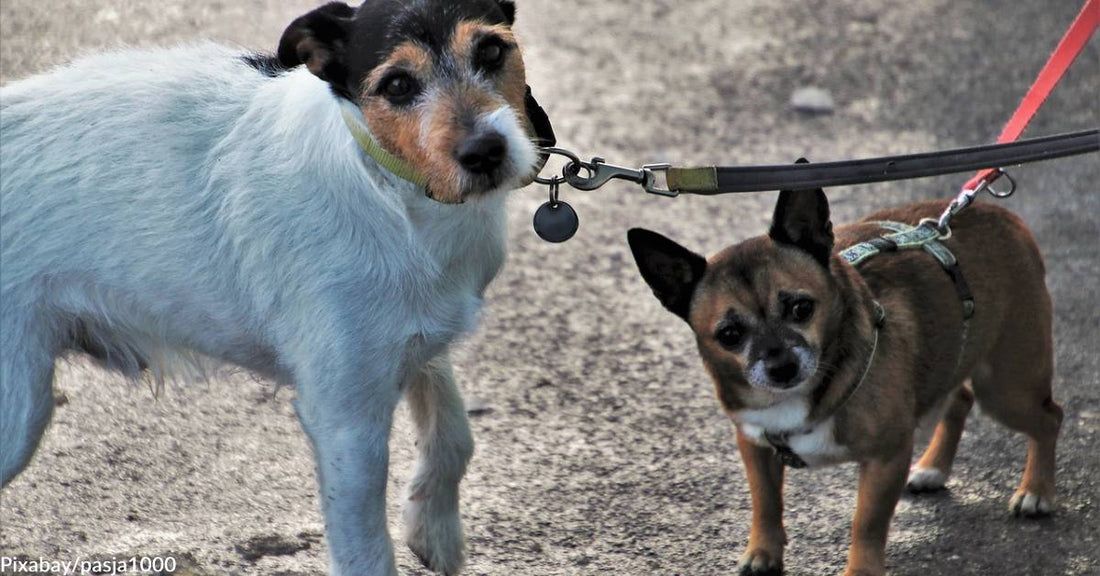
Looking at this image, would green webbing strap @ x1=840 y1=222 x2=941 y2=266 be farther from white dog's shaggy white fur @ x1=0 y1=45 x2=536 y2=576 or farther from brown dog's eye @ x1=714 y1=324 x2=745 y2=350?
white dog's shaggy white fur @ x1=0 y1=45 x2=536 y2=576

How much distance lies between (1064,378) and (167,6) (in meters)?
4.84

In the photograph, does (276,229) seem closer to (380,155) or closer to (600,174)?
(380,155)

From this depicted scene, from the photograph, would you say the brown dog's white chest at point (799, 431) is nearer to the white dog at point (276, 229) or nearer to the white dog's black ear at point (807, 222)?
the white dog's black ear at point (807, 222)

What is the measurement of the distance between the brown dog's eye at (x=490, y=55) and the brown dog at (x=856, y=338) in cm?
68

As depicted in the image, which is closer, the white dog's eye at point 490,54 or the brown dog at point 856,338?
the white dog's eye at point 490,54

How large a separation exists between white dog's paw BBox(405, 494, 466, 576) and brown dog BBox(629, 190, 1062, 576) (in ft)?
2.70

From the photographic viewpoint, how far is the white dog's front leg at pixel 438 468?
3.54 metres

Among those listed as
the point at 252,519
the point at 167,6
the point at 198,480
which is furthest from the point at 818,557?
the point at 167,6

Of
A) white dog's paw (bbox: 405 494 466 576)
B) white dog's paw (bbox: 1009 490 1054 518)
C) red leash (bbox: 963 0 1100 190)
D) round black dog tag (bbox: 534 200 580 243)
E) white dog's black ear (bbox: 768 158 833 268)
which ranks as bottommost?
white dog's paw (bbox: 405 494 466 576)

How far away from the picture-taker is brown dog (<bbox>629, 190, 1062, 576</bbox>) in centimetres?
338

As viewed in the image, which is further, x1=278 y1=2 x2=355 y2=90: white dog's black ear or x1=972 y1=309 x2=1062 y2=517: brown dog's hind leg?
x1=972 y1=309 x2=1062 y2=517: brown dog's hind leg

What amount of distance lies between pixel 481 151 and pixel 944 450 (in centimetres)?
209

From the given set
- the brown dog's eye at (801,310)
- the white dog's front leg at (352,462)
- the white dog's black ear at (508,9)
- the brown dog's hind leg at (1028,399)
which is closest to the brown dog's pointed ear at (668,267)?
the brown dog's eye at (801,310)

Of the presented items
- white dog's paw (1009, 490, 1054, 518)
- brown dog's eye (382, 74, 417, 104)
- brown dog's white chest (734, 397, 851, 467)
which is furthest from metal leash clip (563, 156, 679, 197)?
white dog's paw (1009, 490, 1054, 518)
